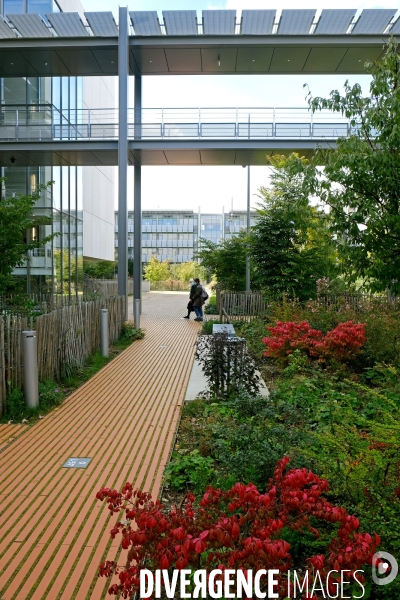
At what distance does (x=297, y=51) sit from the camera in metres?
17.7

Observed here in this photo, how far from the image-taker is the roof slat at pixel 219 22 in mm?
16609

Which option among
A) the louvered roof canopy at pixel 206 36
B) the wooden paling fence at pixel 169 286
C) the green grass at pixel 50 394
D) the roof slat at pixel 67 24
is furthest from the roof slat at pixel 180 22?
the wooden paling fence at pixel 169 286

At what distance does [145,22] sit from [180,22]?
119 centimetres

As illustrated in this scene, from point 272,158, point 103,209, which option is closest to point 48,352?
point 272,158

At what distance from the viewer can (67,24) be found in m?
16.8

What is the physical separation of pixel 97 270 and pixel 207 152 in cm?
2320

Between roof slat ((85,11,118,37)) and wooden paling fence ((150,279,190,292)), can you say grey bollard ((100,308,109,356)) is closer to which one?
roof slat ((85,11,118,37))

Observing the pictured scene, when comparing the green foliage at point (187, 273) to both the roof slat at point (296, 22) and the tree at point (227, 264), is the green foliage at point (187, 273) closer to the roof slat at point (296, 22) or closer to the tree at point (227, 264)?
the tree at point (227, 264)

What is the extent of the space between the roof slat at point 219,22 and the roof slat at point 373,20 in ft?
13.4

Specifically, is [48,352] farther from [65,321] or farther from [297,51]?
[297,51]

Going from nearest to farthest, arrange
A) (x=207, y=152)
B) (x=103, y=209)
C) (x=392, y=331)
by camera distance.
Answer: (x=392, y=331) → (x=207, y=152) → (x=103, y=209)

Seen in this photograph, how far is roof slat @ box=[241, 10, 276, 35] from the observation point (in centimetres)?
1664

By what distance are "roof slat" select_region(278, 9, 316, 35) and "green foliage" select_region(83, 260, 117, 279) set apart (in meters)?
24.4

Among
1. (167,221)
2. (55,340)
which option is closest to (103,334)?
(55,340)
